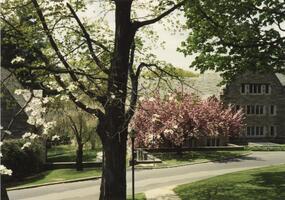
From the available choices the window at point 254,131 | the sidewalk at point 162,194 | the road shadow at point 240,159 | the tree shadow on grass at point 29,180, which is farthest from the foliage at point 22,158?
the window at point 254,131

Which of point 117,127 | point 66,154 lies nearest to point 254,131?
point 66,154

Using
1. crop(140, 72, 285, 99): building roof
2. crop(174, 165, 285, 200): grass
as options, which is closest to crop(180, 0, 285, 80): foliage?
crop(174, 165, 285, 200): grass

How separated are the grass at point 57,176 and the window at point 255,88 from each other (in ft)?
101

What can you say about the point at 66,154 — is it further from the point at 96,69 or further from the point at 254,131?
the point at 96,69

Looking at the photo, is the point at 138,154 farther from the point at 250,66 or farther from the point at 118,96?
the point at 118,96

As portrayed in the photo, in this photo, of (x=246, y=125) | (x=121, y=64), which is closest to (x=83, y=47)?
(x=121, y=64)

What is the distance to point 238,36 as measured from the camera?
24.2 m

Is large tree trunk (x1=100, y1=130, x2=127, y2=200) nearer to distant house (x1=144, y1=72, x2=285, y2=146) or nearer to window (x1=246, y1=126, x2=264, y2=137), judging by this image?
distant house (x1=144, y1=72, x2=285, y2=146)

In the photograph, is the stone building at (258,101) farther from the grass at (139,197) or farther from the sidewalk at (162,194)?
the grass at (139,197)

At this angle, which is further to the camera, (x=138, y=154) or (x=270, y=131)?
(x=270, y=131)

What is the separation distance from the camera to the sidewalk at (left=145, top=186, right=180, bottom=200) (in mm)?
24812

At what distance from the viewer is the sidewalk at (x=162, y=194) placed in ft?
81.4

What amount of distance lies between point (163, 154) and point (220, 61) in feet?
70.4

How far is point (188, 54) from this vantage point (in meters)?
28.4
